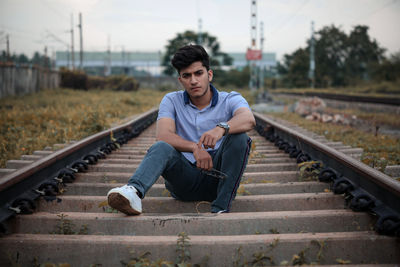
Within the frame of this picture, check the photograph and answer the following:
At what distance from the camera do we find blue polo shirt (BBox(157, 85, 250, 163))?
3029 mm

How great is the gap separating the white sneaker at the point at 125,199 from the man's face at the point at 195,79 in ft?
2.95

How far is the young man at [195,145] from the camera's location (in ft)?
8.47

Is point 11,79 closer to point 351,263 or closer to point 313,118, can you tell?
point 313,118

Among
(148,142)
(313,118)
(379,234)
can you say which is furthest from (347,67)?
(379,234)

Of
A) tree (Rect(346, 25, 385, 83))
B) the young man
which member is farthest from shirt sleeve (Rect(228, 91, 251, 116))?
tree (Rect(346, 25, 385, 83))

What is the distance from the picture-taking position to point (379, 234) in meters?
2.22

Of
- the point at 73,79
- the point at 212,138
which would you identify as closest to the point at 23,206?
the point at 212,138

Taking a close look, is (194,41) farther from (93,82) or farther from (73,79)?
(73,79)

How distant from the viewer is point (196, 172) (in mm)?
2877

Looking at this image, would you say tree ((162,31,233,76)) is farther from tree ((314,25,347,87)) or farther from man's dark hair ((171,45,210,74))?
man's dark hair ((171,45,210,74))

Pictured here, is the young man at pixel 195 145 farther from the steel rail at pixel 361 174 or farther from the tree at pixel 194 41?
the tree at pixel 194 41

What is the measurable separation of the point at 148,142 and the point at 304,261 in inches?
172

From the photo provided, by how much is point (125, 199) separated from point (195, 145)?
657mm

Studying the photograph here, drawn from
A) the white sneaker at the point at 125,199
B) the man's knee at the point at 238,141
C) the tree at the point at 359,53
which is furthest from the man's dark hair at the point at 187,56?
the tree at the point at 359,53
